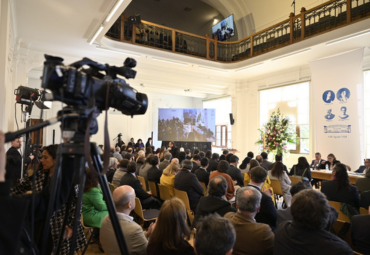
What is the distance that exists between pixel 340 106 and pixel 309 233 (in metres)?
7.52

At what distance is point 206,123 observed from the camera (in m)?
13.5

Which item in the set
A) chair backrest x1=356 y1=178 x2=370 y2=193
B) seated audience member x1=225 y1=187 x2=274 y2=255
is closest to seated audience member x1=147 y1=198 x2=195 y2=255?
seated audience member x1=225 y1=187 x2=274 y2=255

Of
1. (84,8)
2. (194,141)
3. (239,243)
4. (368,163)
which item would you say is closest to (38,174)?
(239,243)

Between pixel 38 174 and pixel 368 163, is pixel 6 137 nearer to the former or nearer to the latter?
pixel 38 174

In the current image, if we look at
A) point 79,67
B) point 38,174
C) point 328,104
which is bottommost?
point 38,174

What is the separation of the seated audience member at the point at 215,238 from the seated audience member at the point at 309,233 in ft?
1.66

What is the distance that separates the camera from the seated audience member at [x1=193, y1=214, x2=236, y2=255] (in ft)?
4.67

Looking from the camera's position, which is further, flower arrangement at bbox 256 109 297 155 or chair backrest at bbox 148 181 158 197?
flower arrangement at bbox 256 109 297 155

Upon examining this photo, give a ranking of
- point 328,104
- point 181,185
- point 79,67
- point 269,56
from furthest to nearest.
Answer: point 269,56 → point 328,104 → point 181,185 → point 79,67

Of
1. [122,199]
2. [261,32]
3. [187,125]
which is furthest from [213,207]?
[187,125]

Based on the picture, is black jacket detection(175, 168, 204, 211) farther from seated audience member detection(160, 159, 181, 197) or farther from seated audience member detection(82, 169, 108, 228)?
seated audience member detection(82, 169, 108, 228)

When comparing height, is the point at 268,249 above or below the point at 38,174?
below

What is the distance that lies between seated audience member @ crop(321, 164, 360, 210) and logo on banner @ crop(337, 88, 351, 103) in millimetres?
4963

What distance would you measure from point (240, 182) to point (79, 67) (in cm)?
483
